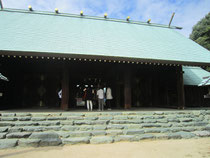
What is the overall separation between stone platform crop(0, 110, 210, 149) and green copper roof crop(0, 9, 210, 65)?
299 cm

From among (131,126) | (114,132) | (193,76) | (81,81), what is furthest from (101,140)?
(193,76)

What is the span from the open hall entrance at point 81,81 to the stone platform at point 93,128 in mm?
2105

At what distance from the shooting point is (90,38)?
Answer: 8891 mm

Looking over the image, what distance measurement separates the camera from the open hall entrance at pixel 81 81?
8122 mm

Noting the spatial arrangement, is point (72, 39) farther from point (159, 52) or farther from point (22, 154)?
point (22, 154)

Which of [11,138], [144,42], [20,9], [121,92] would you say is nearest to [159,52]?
[144,42]

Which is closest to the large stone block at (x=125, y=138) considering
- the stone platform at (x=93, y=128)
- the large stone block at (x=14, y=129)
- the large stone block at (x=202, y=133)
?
the stone platform at (x=93, y=128)

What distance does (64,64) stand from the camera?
706 cm

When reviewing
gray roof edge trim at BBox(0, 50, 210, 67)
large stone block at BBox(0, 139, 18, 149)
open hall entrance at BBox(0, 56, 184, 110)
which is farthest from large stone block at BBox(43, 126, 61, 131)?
open hall entrance at BBox(0, 56, 184, 110)

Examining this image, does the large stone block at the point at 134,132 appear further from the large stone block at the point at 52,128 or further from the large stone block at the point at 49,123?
the large stone block at the point at 49,123

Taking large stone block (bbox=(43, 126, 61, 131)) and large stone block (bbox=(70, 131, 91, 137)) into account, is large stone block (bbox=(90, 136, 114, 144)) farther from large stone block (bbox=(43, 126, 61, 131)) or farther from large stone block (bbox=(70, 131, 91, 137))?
large stone block (bbox=(43, 126, 61, 131))

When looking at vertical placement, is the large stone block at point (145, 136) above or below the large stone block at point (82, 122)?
below

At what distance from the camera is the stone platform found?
4.35 meters

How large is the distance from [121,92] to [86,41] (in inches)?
169
